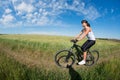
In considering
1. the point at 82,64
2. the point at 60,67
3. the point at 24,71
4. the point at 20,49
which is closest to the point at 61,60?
the point at 60,67

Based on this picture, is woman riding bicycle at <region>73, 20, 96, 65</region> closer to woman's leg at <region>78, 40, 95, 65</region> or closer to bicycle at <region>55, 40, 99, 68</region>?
woman's leg at <region>78, 40, 95, 65</region>

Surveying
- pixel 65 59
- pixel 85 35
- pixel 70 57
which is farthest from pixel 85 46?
pixel 65 59

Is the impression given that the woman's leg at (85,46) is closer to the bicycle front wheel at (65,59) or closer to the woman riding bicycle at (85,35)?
the woman riding bicycle at (85,35)

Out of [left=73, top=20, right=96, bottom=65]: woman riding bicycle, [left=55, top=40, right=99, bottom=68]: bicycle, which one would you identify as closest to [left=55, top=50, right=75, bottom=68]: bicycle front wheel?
[left=55, top=40, right=99, bottom=68]: bicycle

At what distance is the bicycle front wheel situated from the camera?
35.1 ft

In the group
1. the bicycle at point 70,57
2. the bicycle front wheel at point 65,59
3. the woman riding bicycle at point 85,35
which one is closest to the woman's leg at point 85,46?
the woman riding bicycle at point 85,35

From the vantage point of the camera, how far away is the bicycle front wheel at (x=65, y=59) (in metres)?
10.7

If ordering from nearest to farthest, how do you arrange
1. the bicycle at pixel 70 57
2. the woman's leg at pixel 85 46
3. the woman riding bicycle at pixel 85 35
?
the woman riding bicycle at pixel 85 35, the woman's leg at pixel 85 46, the bicycle at pixel 70 57

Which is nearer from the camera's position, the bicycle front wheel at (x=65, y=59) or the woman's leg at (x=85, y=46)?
the woman's leg at (x=85, y=46)

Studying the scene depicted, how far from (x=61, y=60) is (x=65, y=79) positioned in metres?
3.73

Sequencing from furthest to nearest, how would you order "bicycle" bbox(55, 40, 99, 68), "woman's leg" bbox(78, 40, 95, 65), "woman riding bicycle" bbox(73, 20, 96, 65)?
1. "bicycle" bbox(55, 40, 99, 68)
2. "woman's leg" bbox(78, 40, 95, 65)
3. "woman riding bicycle" bbox(73, 20, 96, 65)

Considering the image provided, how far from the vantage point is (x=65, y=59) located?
10703 mm

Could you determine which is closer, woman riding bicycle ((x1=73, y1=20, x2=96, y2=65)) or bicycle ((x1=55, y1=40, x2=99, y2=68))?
woman riding bicycle ((x1=73, y1=20, x2=96, y2=65))

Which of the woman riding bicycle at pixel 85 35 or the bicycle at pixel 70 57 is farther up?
the woman riding bicycle at pixel 85 35
